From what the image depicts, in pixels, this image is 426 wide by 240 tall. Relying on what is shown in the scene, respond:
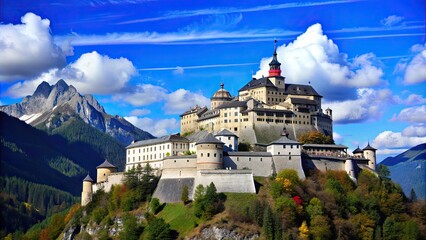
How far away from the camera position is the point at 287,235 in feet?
231

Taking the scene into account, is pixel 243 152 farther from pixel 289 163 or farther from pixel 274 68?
pixel 274 68

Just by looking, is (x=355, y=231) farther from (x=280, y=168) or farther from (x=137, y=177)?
(x=137, y=177)

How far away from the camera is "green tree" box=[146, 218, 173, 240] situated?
72.6 m

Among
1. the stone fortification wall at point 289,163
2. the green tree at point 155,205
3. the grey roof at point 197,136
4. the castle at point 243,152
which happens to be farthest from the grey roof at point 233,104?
the green tree at point 155,205

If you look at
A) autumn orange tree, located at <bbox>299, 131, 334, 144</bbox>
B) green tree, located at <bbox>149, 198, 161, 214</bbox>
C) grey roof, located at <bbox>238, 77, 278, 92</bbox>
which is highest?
grey roof, located at <bbox>238, 77, 278, 92</bbox>

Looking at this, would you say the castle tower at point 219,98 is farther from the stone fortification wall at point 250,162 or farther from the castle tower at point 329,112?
the stone fortification wall at point 250,162

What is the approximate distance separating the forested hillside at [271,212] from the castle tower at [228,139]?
7616 mm

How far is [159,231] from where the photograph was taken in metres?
72.9

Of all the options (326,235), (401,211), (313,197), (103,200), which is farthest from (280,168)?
(103,200)

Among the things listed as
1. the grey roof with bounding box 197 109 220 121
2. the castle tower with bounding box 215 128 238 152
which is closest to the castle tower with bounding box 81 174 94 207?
the grey roof with bounding box 197 109 220 121

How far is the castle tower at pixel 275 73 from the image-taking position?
338 ft

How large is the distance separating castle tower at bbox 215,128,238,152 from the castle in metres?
0.07

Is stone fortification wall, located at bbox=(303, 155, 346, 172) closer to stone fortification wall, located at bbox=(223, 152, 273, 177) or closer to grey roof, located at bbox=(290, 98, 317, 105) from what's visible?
stone fortification wall, located at bbox=(223, 152, 273, 177)

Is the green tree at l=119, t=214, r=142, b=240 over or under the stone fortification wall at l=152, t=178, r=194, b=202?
Answer: under
